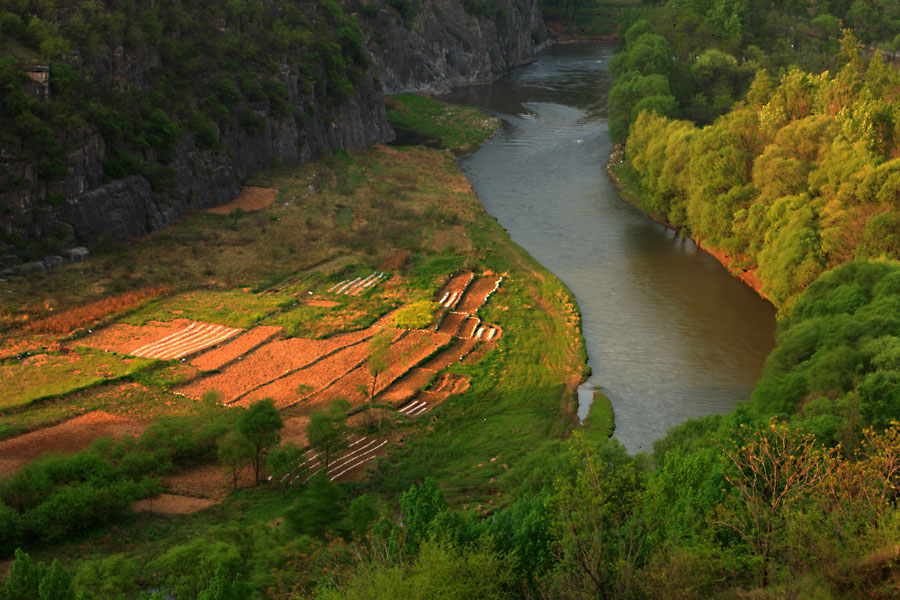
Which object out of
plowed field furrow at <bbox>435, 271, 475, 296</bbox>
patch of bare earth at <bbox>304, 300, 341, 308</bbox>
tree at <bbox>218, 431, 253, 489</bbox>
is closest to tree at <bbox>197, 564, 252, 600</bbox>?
tree at <bbox>218, 431, 253, 489</bbox>

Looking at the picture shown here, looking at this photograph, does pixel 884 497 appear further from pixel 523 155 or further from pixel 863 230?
pixel 523 155

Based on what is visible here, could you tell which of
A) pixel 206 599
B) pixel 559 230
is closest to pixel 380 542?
pixel 206 599

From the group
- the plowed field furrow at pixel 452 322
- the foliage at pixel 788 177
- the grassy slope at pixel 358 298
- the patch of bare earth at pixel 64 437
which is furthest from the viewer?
the plowed field furrow at pixel 452 322

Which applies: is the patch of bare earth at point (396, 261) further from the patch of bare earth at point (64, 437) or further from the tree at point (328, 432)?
the patch of bare earth at point (64, 437)

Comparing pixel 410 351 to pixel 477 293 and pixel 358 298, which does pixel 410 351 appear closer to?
pixel 358 298

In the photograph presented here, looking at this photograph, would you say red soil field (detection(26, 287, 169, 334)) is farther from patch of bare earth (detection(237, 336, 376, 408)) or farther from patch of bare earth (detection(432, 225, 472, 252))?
patch of bare earth (detection(432, 225, 472, 252))

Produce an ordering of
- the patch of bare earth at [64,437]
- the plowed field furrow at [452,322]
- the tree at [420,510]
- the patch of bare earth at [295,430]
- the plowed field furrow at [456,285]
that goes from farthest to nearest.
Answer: the plowed field furrow at [456,285]
the plowed field furrow at [452,322]
the patch of bare earth at [295,430]
the patch of bare earth at [64,437]
the tree at [420,510]

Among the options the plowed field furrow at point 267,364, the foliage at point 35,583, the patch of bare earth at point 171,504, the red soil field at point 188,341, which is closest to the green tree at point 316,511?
the patch of bare earth at point 171,504
